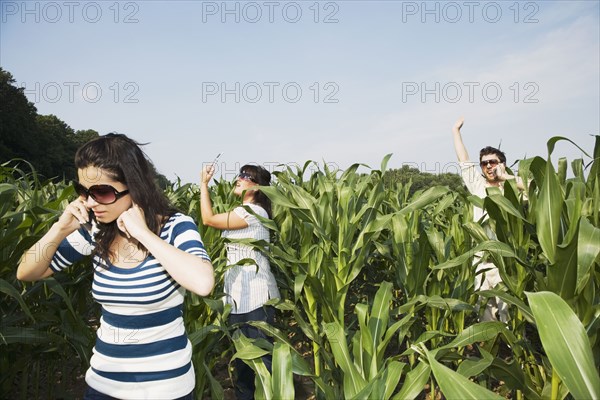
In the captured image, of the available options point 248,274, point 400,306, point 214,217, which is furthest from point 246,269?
point 400,306

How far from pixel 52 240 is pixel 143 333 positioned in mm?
445

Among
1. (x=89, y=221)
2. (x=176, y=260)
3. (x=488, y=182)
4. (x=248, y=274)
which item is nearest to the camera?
(x=176, y=260)

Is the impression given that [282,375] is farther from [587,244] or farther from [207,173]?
[207,173]

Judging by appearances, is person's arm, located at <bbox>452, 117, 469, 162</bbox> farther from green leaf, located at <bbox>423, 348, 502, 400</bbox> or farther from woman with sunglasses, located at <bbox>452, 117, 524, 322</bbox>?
green leaf, located at <bbox>423, 348, 502, 400</bbox>

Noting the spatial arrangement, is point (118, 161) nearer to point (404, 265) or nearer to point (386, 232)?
point (404, 265)

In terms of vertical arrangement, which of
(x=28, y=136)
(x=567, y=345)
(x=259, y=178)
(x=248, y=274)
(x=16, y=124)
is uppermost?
(x=16, y=124)

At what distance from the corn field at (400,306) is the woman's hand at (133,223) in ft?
1.87

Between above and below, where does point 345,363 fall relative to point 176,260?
below

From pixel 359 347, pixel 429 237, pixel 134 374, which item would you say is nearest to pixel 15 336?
Result: pixel 134 374

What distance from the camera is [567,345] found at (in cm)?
105

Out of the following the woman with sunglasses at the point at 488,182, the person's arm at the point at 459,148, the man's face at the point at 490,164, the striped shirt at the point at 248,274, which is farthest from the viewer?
the person's arm at the point at 459,148

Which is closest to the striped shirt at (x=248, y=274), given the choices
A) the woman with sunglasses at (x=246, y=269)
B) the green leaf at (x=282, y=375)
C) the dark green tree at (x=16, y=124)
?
the woman with sunglasses at (x=246, y=269)

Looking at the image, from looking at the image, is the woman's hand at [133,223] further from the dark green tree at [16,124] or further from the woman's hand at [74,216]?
the dark green tree at [16,124]

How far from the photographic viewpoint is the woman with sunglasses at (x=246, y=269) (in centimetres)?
282
